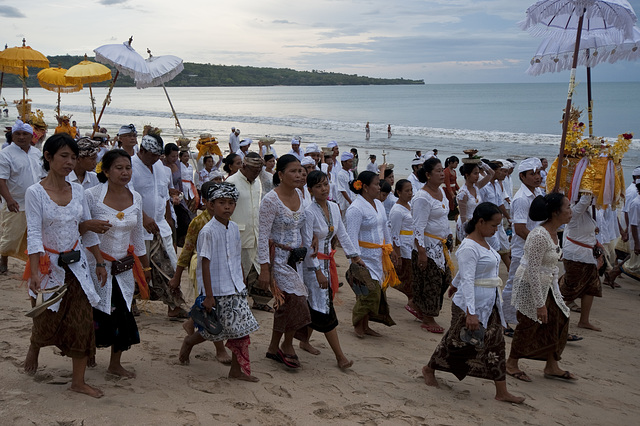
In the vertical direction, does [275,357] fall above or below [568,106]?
below

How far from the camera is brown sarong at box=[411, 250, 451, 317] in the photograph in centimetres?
719

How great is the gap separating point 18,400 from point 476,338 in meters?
3.51

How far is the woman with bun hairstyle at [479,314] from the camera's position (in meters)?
4.96

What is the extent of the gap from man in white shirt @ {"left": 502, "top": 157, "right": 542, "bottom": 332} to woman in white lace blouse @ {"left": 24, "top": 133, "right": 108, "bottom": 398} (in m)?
4.61

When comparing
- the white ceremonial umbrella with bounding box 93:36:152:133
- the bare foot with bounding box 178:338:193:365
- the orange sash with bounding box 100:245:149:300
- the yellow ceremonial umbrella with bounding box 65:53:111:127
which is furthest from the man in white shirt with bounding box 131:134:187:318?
the yellow ceremonial umbrella with bounding box 65:53:111:127

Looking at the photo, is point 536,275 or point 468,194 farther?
point 468,194

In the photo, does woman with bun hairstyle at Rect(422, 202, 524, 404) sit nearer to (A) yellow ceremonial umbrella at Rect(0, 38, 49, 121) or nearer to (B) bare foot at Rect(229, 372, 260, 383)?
(B) bare foot at Rect(229, 372, 260, 383)

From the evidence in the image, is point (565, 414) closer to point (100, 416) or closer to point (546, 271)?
point (546, 271)

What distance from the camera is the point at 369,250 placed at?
6.56 m

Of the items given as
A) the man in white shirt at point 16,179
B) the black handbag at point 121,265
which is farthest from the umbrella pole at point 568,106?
the man in white shirt at point 16,179

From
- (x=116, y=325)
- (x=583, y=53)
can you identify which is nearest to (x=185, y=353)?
(x=116, y=325)

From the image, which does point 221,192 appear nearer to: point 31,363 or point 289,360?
point 289,360

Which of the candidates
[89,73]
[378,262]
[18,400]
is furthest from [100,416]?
[89,73]

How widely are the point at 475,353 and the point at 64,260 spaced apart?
331 centimetres
